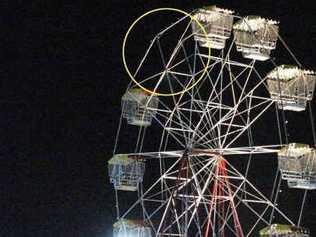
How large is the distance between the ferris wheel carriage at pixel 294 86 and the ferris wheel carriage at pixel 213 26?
118 cm

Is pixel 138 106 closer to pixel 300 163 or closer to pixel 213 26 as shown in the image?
pixel 213 26

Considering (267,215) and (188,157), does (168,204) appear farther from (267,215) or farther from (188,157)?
(267,215)

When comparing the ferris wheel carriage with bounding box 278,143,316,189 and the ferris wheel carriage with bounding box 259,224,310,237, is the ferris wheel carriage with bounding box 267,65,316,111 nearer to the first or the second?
the ferris wheel carriage with bounding box 278,143,316,189

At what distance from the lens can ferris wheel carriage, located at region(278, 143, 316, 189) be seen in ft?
45.3

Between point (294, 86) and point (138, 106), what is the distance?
3.03 meters

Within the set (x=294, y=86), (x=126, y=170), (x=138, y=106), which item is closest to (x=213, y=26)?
(x=294, y=86)

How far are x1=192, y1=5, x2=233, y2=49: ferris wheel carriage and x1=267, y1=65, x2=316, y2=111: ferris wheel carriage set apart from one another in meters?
Result: 1.18

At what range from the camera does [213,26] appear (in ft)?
48.3

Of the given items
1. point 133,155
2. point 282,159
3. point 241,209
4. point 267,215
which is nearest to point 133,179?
point 133,155

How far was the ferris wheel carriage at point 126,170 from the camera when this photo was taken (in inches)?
593

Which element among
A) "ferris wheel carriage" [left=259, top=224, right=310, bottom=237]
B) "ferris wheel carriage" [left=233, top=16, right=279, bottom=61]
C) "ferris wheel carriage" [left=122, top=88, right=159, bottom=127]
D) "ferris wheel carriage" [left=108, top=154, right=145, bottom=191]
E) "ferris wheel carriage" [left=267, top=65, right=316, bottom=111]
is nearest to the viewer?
"ferris wheel carriage" [left=259, top=224, right=310, bottom=237]

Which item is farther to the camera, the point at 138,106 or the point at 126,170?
the point at 138,106

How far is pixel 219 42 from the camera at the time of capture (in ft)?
48.7

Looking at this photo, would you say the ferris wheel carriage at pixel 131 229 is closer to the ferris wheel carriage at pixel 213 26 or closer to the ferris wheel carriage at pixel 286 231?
the ferris wheel carriage at pixel 286 231
